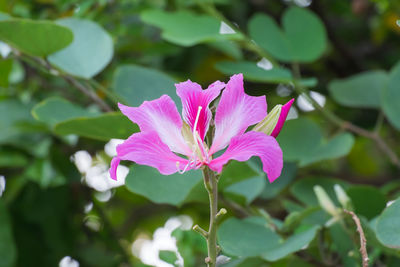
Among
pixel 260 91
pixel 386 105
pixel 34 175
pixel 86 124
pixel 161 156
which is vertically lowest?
pixel 260 91

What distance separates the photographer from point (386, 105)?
997mm

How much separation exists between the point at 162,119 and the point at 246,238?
0.96 feet

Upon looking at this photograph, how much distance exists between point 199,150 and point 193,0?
0.75 m

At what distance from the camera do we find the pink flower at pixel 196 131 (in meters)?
0.47

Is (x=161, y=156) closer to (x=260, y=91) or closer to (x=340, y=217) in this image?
(x=340, y=217)

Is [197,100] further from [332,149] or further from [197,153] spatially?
[332,149]

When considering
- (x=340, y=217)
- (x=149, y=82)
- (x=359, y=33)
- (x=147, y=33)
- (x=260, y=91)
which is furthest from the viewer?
(x=359, y=33)

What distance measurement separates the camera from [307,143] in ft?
3.36

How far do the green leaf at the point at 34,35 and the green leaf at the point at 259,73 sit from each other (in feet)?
0.99

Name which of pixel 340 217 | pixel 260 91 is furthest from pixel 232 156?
pixel 260 91

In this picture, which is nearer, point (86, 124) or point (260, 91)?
point (86, 124)

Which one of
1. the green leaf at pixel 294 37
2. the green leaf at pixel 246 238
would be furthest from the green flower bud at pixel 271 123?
the green leaf at pixel 294 37

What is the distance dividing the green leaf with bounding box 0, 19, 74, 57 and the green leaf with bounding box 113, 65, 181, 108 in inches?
4.2

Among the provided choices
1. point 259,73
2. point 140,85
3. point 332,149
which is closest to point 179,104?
point 140,85
